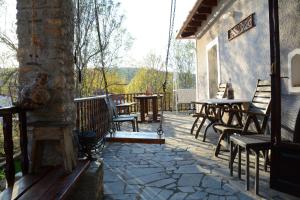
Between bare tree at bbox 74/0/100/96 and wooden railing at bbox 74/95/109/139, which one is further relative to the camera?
bare tree at bbox 74/0/100/96

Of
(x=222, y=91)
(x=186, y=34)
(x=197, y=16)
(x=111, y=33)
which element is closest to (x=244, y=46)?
(x=222, y=91)

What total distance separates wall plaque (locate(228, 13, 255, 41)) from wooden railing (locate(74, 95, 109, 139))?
2380mm

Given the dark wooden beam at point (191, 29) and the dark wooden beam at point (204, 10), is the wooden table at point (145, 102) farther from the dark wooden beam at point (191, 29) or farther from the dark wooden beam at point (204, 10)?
the dark wooden beam at point (204, 10)

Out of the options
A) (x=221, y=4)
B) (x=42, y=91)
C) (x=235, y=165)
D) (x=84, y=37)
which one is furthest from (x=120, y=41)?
(x=42, y=91)

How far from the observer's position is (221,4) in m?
5.89

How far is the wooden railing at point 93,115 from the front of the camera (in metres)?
Result: 3.80

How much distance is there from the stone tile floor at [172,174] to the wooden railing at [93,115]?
0.37m

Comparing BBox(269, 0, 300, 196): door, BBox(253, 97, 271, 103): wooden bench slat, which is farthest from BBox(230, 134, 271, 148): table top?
BBox(253, 97, 271, 103): wooden bench slat

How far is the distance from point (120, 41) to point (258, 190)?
7527 millimetres

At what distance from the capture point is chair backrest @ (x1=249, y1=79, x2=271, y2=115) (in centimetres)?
360

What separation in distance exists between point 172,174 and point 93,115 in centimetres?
164

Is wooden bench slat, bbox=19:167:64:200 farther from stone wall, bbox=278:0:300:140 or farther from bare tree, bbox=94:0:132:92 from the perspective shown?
bare tree, bbox=94:0:132:92

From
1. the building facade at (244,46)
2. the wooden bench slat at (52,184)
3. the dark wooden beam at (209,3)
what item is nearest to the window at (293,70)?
the building facade at (244,46)

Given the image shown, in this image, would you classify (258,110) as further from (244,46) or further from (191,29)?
(191,29)
